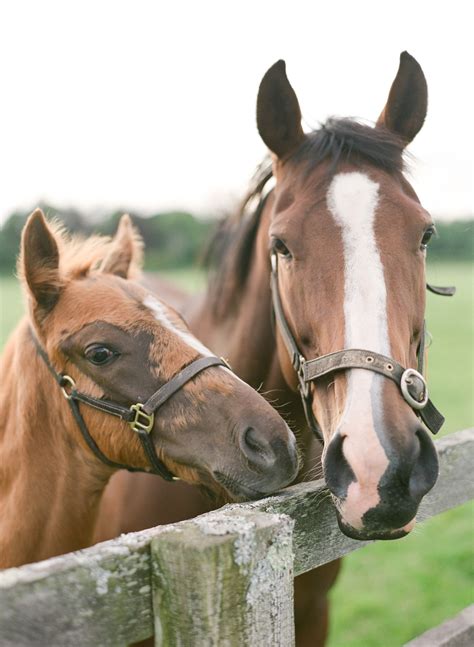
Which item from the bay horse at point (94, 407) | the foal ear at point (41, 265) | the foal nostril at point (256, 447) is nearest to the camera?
the foal nostril at point (256, 447)

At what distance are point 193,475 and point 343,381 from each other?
70cm

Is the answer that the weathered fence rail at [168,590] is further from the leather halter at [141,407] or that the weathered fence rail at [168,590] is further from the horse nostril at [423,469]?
the leather halter at [141,407]

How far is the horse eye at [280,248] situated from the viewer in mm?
2373

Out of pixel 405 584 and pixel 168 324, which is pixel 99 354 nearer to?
pixel 168 324

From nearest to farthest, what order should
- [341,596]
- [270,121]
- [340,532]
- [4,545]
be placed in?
[340,532] < [4,545] < [270,121] < [341,596]

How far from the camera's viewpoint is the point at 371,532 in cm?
168

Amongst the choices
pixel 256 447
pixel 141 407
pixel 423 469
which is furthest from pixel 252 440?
pixel 423 469

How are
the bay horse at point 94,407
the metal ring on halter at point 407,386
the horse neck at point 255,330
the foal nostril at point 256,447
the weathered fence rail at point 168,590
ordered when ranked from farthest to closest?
the horse neck at point 255,330 → the bay horse at point 94,407 → the foal nostril at point 256,447 → the metal ring on halter at point 407,386 → the weathered fence rail at point 168,590

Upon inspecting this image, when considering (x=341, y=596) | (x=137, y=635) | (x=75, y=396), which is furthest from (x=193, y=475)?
(x=341, y=596)

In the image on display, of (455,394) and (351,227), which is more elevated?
(351,227)

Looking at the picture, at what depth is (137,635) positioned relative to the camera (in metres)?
1.24

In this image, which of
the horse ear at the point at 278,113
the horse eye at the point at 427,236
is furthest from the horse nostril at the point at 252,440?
the horse ear at the point at 278,113

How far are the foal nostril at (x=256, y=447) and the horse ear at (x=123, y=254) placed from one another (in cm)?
121

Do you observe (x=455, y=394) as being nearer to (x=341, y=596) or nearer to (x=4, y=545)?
(x=341, y=596)
